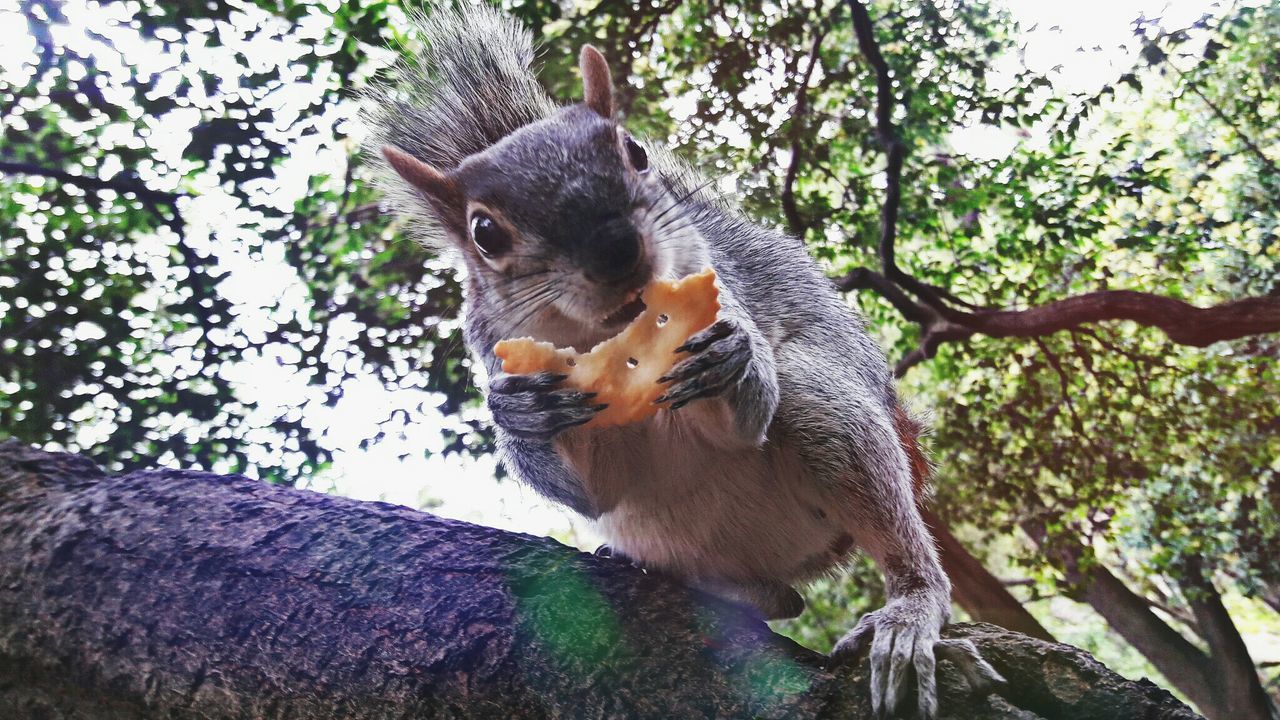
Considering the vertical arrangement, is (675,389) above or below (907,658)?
above

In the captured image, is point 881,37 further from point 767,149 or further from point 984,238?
point 984,238

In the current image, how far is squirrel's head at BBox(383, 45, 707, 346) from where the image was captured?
1.47 meters

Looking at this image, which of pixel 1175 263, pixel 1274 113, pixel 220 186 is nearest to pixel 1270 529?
pixel 1175 263

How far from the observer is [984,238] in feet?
12.8

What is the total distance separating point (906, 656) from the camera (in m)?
1.15

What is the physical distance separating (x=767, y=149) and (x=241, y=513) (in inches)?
111

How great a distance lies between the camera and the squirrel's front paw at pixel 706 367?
4.65ft

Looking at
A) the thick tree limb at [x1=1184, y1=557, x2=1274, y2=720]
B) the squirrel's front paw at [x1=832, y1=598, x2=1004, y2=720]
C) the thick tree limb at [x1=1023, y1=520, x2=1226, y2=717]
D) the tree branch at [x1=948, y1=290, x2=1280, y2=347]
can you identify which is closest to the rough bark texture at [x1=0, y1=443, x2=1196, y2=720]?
the squirrel's front paw at [x1=832, y1=598, x2=1004, y2=720]

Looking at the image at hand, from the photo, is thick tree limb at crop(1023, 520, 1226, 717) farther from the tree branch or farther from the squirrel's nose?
the squirrel's nose

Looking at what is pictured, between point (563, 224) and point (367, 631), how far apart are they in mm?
753

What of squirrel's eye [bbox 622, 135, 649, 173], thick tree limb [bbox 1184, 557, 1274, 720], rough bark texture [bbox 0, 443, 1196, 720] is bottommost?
thick tree limb [bbox 1184, 557, 1274, 720]

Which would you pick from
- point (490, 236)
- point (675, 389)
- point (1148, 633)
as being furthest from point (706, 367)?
point (1148, 633)

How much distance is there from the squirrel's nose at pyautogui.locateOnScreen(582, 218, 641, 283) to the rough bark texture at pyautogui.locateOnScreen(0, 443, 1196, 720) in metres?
0.49

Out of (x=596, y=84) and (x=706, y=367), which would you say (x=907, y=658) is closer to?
(x=706, y=367)
